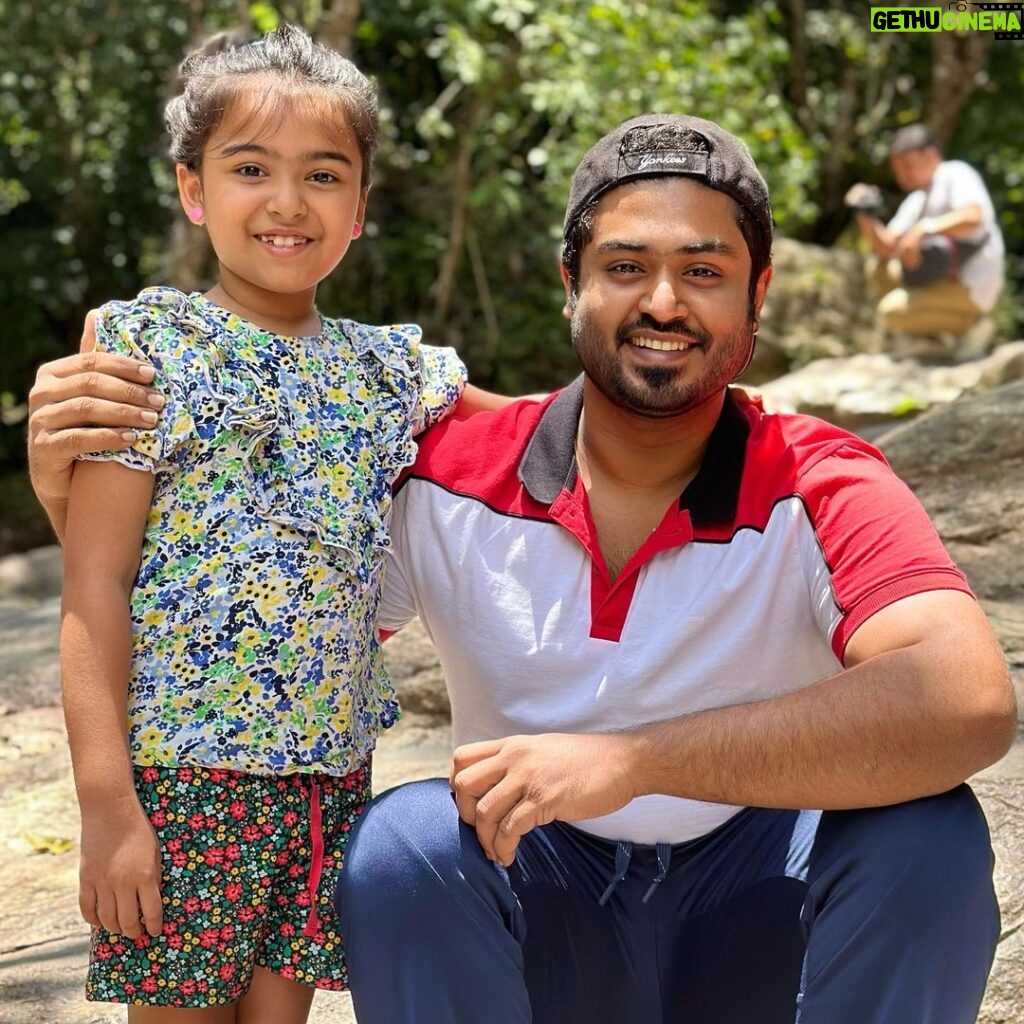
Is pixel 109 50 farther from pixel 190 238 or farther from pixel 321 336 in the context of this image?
pixel 321 336

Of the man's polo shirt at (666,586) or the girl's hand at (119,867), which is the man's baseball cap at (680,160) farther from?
the girl's hand at (119,867)

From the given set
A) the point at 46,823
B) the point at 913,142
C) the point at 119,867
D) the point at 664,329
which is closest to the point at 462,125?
the point at 913,142

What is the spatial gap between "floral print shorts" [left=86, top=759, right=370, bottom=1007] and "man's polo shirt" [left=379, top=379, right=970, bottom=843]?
349mm

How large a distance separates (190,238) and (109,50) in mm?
1988

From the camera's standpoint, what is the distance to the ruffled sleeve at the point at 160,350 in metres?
1.97

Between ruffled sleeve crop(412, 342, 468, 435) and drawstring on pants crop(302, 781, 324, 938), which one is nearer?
drawstring on pants crop(302, 781, 324, 938)

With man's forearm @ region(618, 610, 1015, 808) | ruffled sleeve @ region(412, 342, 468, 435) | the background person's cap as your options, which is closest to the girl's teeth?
ruffled sleeve @ region(412, 342, 468, 435)

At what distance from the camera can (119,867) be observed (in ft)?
6.20

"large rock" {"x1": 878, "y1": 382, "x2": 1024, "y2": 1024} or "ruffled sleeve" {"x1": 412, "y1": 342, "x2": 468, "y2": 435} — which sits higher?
"ruffled sleeve" {"x1": 412, "y1": 342, "x2": 468, "y2": 435}

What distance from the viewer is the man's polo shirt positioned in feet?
6.77

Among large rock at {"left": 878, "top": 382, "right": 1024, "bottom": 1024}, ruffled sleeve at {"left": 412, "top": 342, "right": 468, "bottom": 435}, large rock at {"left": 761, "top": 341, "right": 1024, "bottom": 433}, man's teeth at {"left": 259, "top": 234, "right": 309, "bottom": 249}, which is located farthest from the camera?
large rock at {"left": 761, "top": 341, "right": 1024, "bottom": 433}

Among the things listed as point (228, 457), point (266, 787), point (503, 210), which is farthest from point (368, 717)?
point (503, 210)

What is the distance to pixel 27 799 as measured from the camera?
11.4 ft

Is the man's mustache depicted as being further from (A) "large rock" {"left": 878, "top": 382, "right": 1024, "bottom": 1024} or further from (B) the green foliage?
(B) the green foliage
